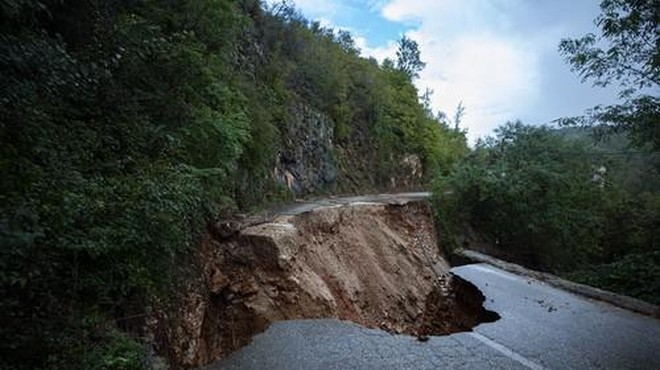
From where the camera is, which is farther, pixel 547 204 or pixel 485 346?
pixel 547 204

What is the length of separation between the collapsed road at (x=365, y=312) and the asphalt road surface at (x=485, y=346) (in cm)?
2

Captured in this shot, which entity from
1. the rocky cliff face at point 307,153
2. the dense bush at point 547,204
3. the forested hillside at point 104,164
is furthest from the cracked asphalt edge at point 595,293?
the rocky cliff face at point 307,153

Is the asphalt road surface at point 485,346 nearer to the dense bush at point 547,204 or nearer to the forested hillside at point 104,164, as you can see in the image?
the forested hillside at point 104,164

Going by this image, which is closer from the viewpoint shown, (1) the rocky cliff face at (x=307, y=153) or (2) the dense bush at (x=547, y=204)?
(2) the dense bush at (x=547, y=204)

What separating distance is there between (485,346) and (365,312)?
12.4 ft

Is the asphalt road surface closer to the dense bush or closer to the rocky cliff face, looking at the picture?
the dense bush

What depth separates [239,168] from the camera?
41.8 ft

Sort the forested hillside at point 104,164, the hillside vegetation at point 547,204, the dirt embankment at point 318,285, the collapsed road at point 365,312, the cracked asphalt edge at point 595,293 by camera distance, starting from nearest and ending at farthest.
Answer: the forested hillside at point 104,164 < the collapsed road at point 365,312 < the dirt embankment at point 318,285 < the cracked asphalt edge at point 595,293 < the hillside vegetation at point 547,204

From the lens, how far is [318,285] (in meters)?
8.34

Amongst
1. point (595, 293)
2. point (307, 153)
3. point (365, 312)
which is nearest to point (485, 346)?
point (365, 312)

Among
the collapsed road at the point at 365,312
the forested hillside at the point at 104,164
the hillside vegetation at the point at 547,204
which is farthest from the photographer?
the hillside vegetation at the point at 547,204

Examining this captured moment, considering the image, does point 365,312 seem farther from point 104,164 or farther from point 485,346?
point 104,164

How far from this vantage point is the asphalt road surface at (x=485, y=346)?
17.3ft

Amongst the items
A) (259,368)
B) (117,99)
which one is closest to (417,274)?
(259,368)
